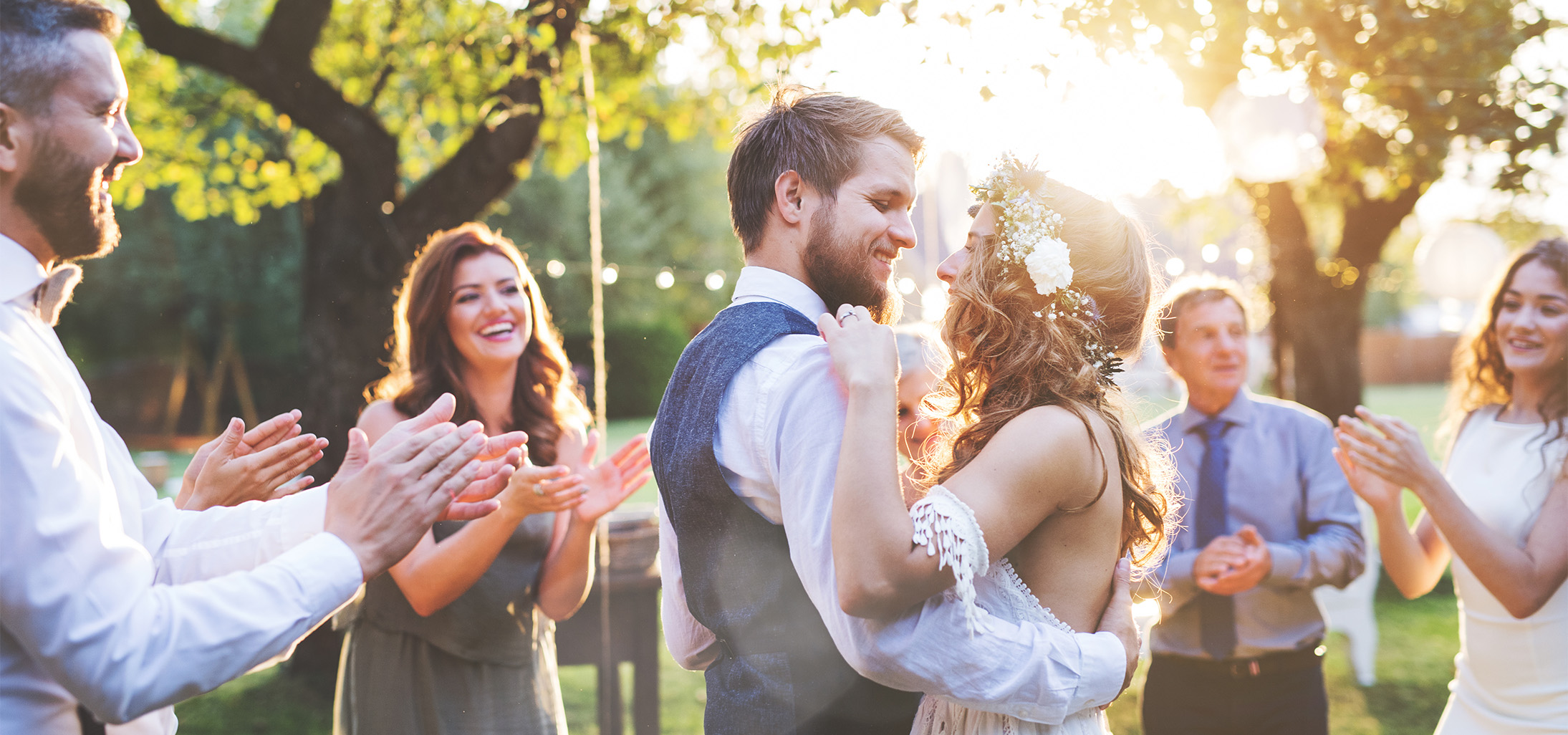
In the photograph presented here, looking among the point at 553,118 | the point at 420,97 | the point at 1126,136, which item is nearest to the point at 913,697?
the point at 1126,136

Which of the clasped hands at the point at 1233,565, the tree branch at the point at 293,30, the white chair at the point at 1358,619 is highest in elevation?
the tree branch at the point at 293,30

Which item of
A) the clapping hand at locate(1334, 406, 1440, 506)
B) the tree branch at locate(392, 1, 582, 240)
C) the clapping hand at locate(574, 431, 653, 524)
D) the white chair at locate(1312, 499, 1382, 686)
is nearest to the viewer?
the clapping hand at locate(1334, 406, 1440, 506)

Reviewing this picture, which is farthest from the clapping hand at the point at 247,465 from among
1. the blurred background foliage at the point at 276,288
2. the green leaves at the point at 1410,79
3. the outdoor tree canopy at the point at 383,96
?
the blurred background foliage at the point at 276,288

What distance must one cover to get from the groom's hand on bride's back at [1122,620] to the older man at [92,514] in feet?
4.09

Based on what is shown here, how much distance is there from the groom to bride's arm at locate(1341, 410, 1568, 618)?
1074 millimetres

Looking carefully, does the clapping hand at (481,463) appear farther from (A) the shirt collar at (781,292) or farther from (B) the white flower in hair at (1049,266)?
(B) the white flower in hair at (1049,266)

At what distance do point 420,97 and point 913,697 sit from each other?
5382 mm

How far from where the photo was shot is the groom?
1580 mm

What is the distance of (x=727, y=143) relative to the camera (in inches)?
253

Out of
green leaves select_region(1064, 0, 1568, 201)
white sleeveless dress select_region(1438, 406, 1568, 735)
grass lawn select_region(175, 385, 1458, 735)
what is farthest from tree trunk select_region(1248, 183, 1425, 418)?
white sleeveless dress select_region(1438, 406, 1568, 735)

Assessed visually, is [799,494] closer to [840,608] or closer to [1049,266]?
[840,608]

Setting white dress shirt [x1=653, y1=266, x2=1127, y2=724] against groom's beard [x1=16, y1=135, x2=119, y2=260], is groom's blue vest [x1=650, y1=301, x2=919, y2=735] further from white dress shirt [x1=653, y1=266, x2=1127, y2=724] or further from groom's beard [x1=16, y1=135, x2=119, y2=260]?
groom's beard [x1=16, y1=135, x2=119, y2=260]

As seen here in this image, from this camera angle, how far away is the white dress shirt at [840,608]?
61.1 inches

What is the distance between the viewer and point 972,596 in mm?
1567
